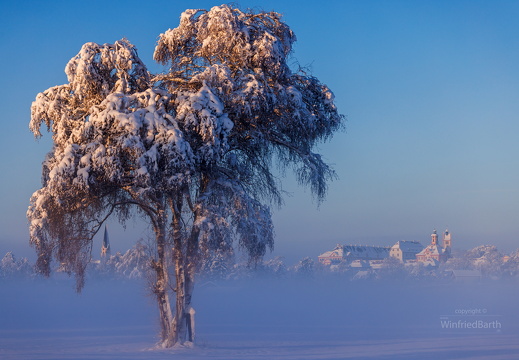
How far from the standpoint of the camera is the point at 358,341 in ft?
63.9

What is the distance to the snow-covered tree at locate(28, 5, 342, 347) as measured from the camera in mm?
14938

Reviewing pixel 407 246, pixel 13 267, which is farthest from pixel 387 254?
pixel 13 267

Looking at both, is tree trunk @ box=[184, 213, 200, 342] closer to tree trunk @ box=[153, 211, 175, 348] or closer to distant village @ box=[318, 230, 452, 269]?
tree trunk @ box=[153, 211, 175, 348]

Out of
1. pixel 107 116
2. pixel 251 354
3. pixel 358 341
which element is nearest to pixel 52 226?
pixel 107 116

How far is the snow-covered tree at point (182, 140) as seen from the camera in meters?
14.9

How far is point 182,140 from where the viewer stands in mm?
14719

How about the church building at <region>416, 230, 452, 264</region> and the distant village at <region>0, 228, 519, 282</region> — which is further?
the church building at <region>416, 230, 452, 264</region>

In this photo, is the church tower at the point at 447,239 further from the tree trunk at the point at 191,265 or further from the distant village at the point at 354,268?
the tree trunk at the point at 191,265

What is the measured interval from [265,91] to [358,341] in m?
8.32
